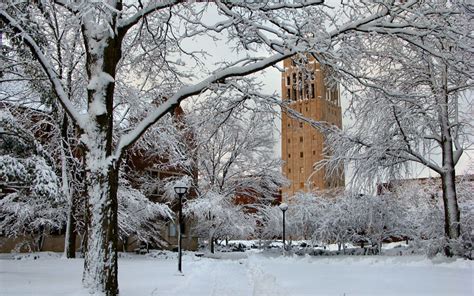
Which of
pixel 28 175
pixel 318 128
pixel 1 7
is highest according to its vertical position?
pixel 1 7

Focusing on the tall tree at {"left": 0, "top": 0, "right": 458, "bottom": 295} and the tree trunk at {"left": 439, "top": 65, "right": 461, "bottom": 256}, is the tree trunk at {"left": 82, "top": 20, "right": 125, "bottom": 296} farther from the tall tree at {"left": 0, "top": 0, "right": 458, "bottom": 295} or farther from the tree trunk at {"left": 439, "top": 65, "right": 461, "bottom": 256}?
the tree trunk at {"left": 439, "top": 65, "right": 461, "bottom": 256}

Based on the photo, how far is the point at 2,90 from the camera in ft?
52.1

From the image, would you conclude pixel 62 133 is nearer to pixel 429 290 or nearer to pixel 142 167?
pixel 429 290

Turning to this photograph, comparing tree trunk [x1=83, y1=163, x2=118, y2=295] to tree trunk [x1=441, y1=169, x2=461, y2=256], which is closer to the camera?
tree trunk [x1=83, y1=163, x2=118, y2=295]

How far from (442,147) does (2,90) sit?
52.1 ft

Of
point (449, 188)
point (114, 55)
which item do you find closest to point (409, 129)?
point (449, 188)

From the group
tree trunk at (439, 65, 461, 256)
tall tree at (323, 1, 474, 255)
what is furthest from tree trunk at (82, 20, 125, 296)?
tree trunk at (439, 65, 461, 256)

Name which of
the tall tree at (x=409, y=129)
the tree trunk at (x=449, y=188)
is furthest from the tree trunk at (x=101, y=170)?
the tree trunk at (x=449, y=188)

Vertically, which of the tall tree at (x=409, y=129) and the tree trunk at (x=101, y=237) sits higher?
the tall tree at (x=409, y=129)

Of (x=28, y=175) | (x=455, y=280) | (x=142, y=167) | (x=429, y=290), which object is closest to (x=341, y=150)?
(x=455, y=280)

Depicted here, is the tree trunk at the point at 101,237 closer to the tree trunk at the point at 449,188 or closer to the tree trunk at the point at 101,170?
the tree trunk at the point at 101,170

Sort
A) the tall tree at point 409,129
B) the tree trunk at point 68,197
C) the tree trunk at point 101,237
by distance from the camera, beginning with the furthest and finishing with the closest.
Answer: the tree trunk at point 68,197
the tall tree at point 409,129
the tree trunk at point 101,237

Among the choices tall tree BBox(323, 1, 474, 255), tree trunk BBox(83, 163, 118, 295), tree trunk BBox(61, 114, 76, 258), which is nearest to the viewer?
tree trunk BBox(83, 163, 118, 295)

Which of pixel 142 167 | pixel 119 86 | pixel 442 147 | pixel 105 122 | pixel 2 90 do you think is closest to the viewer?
pixel 105 122
